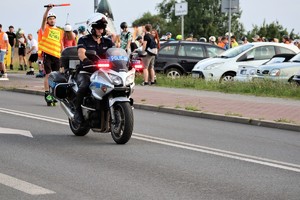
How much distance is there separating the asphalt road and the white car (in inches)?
413

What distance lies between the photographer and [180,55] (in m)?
26.7

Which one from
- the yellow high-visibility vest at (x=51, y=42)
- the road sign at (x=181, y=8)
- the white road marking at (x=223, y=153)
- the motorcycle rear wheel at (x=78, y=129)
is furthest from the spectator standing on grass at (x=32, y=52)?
the white road marking at (x=223, y=153)

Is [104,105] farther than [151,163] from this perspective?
Yes

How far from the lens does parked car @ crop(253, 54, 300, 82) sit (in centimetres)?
2134

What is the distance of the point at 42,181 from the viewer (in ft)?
25.2

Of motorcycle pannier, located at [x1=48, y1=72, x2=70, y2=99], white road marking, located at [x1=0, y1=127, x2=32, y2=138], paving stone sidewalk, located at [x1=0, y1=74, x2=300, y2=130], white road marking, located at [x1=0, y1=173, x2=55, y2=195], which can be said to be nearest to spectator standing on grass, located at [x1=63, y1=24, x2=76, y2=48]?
paving stone sidewalk, located at [x1=0, y1=74, x2=300, y2=130]

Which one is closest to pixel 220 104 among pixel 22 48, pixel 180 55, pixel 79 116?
pixel 79 116

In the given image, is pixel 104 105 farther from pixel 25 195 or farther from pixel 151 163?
pixel 25 195

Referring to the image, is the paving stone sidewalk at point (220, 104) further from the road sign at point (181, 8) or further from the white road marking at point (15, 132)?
the road sign at point (181, 8)

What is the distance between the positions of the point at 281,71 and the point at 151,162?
1302 centimetres

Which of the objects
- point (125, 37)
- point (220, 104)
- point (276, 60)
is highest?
point (125, 37)

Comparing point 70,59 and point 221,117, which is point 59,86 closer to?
→ point 70,59

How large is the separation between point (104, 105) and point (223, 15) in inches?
4998

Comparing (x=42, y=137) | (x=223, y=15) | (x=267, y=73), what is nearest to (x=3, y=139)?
(x=42, y=137)
